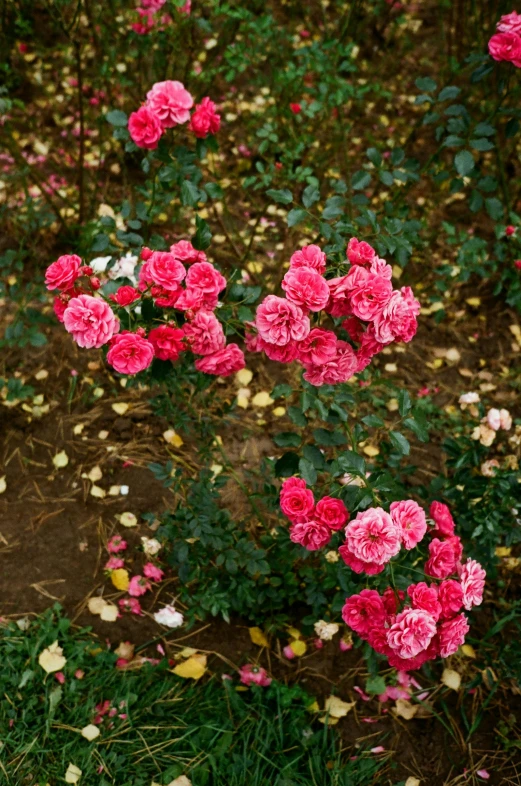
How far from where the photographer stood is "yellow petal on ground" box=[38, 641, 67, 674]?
1738mm

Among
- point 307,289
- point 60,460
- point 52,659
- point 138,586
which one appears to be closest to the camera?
point 307,289

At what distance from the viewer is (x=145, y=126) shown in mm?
1537

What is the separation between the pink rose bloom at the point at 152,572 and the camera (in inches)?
77.8

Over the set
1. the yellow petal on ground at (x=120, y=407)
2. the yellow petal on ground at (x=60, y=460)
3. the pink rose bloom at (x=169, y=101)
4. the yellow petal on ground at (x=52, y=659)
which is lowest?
the yellow petal on ground at (x=52, y=659)

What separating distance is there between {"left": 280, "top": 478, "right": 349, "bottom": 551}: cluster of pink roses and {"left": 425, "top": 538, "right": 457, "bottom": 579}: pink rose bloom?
193 mm

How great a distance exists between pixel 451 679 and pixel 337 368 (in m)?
1.09

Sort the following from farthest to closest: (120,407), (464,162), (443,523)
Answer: (120,407) → (464,162) → (443,523)

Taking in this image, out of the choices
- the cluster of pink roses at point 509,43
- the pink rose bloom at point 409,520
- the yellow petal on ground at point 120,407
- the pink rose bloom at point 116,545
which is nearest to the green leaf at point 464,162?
the cluster of pink roses at point 509,43

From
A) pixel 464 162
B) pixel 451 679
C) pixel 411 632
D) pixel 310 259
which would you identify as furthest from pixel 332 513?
pixel 464 162

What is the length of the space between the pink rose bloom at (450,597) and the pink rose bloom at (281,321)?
1.87 feet

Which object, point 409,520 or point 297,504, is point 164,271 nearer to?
point 297,504

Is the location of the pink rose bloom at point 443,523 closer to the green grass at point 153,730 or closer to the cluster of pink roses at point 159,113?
the green grass at point 153,730

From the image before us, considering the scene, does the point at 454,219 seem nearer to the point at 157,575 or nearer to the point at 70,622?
the point at 157,575

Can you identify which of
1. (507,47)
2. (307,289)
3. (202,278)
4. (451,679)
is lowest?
(451,679)
